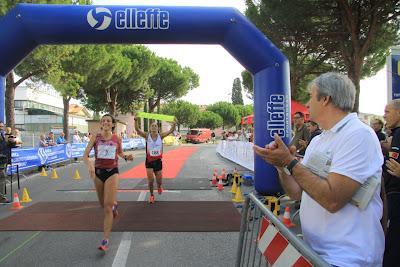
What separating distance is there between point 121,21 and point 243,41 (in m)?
2.83

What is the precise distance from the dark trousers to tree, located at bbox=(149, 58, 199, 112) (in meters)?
59.3

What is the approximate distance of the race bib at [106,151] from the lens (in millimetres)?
6023

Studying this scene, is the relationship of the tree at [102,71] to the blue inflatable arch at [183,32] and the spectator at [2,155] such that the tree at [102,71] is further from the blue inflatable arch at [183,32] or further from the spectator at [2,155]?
the spectator at [2,155]

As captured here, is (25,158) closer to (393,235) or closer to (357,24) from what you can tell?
(357,24)

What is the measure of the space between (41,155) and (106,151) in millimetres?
12015

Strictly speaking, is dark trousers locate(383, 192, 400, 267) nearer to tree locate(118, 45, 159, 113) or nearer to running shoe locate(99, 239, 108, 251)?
running shoe locate(99, 239, 108, 251)

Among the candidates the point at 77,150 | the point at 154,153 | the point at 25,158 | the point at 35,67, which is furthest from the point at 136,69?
the point at 154,153

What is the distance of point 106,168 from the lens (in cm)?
593

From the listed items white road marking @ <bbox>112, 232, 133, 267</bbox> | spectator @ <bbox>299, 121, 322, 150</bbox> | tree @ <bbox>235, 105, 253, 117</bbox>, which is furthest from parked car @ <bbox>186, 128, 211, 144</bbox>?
white road marking @ <bbox>112, 232, 133, 267</bbox>

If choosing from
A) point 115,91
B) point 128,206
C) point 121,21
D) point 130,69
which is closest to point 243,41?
point 121,21

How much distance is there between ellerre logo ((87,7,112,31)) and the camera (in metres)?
9.20

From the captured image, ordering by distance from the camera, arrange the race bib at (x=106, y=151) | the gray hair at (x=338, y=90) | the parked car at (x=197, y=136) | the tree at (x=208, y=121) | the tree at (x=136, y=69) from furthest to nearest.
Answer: the tree at (x=208, y=121)
the parked car at (x=197, y=136)
the tree at (x=136, y=69)
the race bib at (x=106, y=151)
the gray hair at (x=338, y=90)

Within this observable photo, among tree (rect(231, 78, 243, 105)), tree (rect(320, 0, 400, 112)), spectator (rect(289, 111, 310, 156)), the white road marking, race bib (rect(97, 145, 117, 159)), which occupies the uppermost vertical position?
tree (rect(231, 78, 243, 105))

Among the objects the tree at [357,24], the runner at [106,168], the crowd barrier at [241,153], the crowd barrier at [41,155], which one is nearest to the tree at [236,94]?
the crowd barrier at [241,153]
